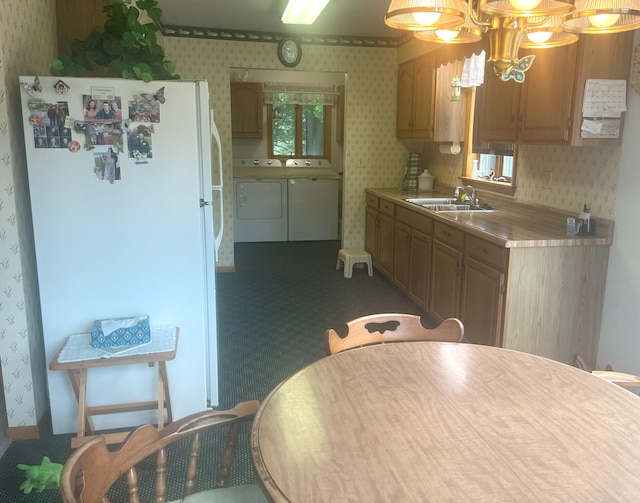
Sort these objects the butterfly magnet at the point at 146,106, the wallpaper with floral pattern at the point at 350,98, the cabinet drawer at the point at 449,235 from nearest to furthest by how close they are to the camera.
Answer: the butterfly magnet at the point at 146,106
the cabinet drawer at the point at 449,235
the wallpaper with floral pattern at the point at 350,98

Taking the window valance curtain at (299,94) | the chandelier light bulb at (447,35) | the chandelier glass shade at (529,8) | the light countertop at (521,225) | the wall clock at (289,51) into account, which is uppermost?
the wall clock at (289,51)

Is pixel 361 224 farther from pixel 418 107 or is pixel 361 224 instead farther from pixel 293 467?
pixel 293 467

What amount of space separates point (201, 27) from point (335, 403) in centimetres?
485

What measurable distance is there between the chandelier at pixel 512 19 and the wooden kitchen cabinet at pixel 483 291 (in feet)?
4.84

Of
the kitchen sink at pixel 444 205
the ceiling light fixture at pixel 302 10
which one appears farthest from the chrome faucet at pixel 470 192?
the ceiling light fixture at pixel 302 10

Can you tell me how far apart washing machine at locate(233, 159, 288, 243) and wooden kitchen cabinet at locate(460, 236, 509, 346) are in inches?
159

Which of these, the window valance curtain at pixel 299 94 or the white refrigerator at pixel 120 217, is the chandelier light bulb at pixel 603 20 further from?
the window valance curtain at pixel 299 94

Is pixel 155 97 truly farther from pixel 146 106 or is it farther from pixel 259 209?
pixel 259 209

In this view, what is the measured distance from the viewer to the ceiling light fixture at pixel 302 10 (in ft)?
13.2

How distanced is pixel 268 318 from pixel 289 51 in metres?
2.91

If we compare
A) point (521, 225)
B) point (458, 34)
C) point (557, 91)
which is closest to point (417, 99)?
point (521, 225)

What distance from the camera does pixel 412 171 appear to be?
570 cm

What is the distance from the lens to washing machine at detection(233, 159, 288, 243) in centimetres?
702

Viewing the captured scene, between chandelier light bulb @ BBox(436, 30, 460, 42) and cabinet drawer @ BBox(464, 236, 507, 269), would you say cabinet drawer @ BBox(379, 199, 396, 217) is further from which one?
chandelier light bulb @ BBox(436, 30, 460, 42)
